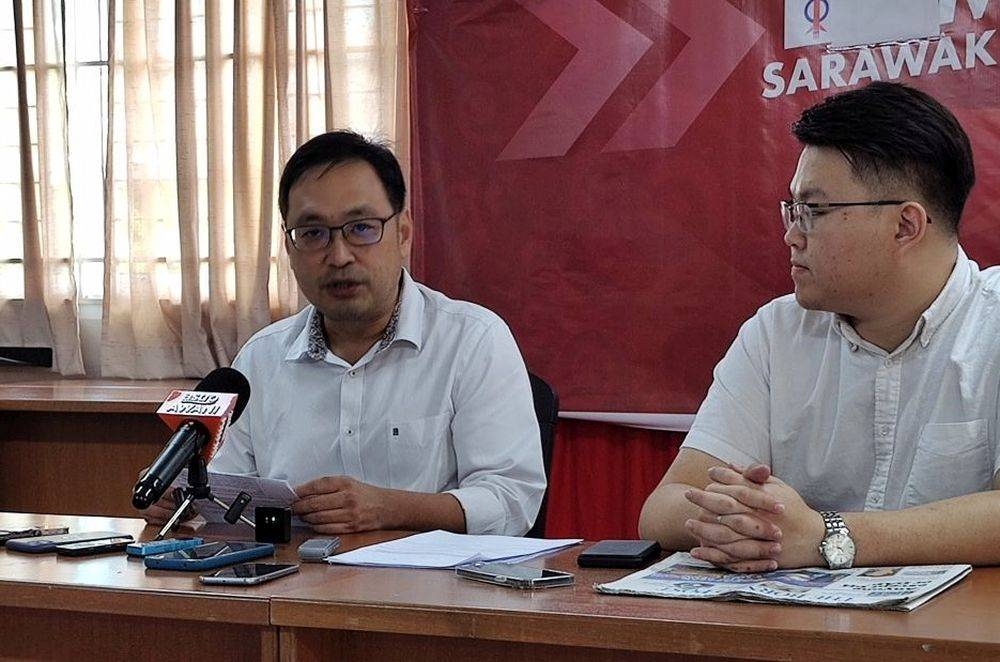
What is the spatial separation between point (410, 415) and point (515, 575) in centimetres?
95

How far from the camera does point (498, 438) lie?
244cm

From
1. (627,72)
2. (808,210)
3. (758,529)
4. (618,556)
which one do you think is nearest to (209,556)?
(618,556)

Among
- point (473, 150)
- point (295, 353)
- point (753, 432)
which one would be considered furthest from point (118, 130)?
point (753, 432)

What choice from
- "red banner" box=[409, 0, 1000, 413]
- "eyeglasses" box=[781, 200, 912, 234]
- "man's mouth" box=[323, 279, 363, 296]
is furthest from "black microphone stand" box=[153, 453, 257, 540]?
"red banner" box=[409, 0, 1000, 413]

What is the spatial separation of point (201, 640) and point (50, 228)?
2.98 m

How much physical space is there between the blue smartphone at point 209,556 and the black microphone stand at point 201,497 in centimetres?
8

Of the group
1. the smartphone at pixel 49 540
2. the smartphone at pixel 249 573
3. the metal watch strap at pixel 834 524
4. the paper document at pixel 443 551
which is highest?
the metal watch strap at pixel 834 524

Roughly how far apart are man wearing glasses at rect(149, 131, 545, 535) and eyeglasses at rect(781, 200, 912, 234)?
684 mm

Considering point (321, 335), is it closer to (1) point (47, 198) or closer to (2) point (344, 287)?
(2) point (344, 287)

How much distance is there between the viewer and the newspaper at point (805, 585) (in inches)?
56.0

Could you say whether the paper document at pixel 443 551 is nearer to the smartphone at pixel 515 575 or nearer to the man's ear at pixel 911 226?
the smartphone at pixel 515 575

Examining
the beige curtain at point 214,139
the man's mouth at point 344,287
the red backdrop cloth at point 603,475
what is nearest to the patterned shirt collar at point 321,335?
the man's mouth at point 344,287

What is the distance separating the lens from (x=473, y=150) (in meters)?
3.57

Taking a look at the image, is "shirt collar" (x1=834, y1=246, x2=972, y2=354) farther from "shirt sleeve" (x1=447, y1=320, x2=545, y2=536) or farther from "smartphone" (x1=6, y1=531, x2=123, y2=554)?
"smartphone" (x1=6, y1=531, x2=123, y2=554)
